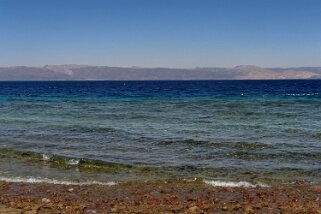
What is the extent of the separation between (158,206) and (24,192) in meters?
4.08

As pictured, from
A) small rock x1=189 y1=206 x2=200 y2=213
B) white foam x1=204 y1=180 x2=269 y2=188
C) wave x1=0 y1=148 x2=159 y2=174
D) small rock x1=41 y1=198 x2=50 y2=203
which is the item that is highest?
small rock x1=189 y1=206 x2=200 y2=213

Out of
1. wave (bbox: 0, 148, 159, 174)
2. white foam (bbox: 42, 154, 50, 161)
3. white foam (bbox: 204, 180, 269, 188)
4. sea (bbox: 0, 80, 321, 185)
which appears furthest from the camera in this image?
white foam (bbox: 42, 154, 50, 161)

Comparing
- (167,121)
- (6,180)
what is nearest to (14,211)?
(6,180)

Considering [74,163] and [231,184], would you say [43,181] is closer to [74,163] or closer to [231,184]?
[74,163]

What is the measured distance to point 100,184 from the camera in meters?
13.7

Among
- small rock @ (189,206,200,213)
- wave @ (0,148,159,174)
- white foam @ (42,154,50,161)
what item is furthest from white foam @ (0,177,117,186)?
small rock @ (189,206,200,213)

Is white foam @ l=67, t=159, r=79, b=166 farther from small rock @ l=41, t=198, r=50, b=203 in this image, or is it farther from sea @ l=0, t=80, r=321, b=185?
small rock @ l=41, t=198, r=50, b=203

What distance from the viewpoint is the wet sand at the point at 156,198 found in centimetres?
1050

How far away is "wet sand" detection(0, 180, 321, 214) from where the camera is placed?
1050 cm

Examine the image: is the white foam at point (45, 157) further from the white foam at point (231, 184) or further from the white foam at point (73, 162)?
the white foam at point (231, 184)

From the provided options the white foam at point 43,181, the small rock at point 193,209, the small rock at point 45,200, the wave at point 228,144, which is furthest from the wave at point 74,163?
the small rock at point 193,209

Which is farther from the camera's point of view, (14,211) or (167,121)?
(167,121)

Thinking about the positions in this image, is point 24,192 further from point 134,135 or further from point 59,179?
point 134,135

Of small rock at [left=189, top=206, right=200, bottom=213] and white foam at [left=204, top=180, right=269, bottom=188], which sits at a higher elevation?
small rock at [left=189, top=206, right=200, bottom=213]
